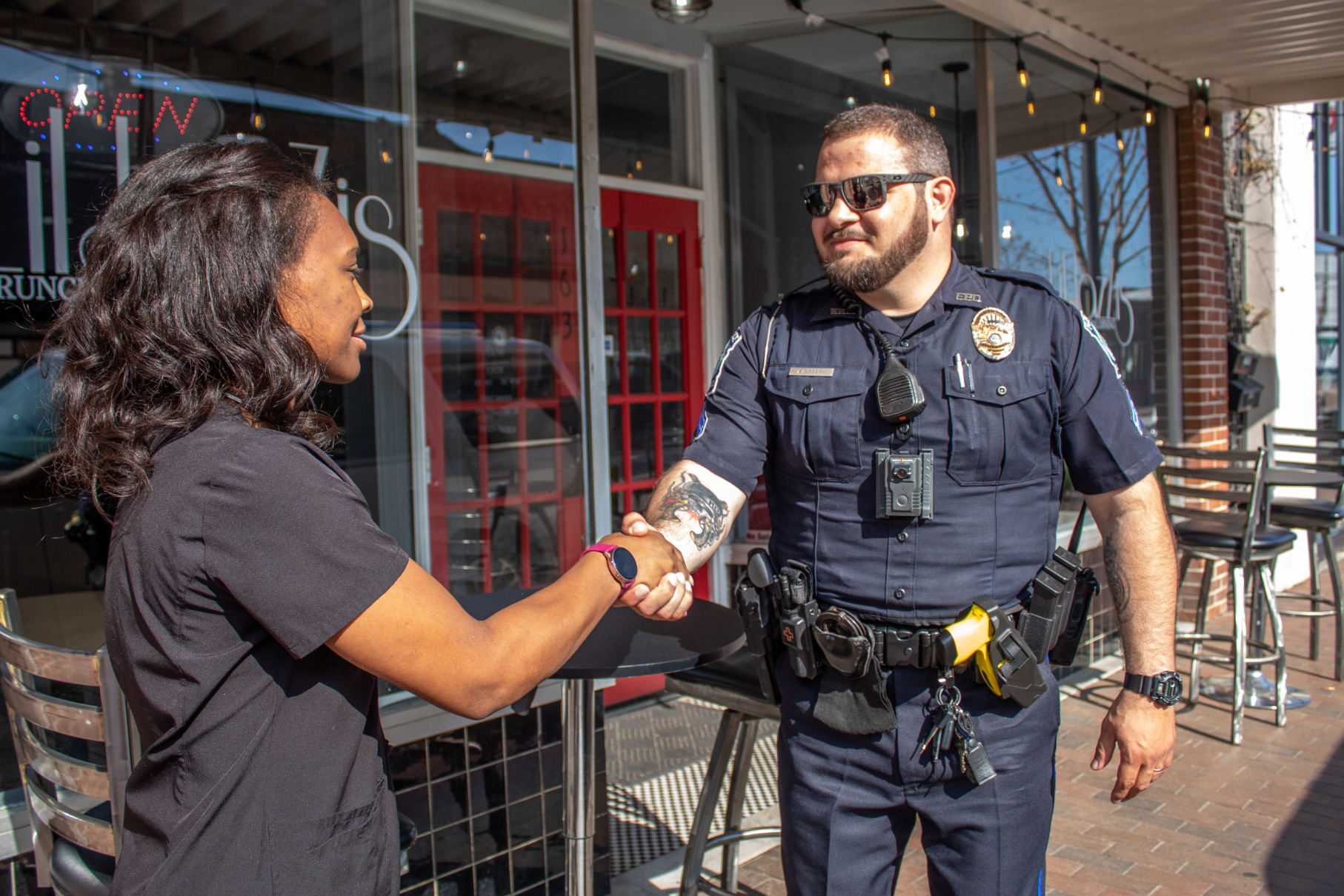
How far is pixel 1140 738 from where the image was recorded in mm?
1821

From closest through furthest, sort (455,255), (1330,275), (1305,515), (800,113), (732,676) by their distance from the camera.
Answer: (732,676)
(455,255)
(1305,515)
(800,113)
(1330,275)

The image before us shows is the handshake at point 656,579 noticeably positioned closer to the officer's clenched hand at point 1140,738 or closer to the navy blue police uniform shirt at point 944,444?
the navy blue police uniform shirt at point 944,444

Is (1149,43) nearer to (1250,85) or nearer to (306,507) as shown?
(1250,85)

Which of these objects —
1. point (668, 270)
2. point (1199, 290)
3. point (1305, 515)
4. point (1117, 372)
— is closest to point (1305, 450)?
point (1305, 515)

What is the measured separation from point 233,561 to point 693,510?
1.03 m

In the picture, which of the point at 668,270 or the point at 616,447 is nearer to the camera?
the point at 616,447

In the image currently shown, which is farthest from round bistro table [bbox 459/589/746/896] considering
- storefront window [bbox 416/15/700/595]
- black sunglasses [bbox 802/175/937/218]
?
storefront window [bbox 416/15/700/595]

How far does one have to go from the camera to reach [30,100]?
97.7 inches

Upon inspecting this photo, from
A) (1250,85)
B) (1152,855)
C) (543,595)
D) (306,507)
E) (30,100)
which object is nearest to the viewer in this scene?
(306,507)

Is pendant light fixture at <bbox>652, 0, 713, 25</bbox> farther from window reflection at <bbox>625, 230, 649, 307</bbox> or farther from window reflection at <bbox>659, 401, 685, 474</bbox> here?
window reflection at <bbox>659, 401, 685, 474</bbox>

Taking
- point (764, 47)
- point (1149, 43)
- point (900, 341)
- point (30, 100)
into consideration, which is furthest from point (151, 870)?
point (1149, 43)

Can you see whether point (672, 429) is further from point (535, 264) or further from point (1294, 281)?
point (1294, 281)

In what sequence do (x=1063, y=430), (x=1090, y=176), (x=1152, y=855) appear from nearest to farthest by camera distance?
(x=1063, y=430) → (x=1152, y=855) → (x=1090, y=176)

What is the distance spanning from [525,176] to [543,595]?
262cm
